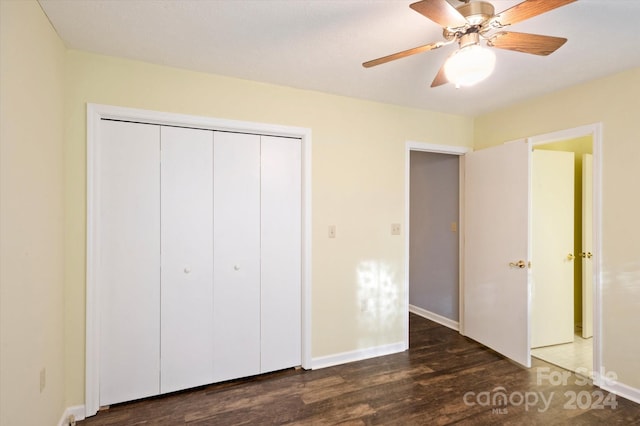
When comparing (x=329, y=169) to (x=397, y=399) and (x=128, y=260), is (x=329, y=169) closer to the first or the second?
(x=128, y=260)

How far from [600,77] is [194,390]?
3.97m

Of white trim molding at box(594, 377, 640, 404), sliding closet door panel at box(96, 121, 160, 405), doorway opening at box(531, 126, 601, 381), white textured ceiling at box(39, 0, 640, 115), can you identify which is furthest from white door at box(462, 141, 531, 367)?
sliding closet door panel at box(96, 121, 160, 405)

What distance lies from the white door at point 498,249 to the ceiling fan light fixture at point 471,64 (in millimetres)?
1808

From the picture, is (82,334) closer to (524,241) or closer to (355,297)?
(355,297)

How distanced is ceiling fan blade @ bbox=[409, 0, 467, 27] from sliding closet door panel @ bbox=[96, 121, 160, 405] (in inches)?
76.4

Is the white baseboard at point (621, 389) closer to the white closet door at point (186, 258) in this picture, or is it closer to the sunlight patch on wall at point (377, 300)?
the sunlight patch on wall at point (377, 300)

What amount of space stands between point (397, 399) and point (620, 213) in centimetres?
216

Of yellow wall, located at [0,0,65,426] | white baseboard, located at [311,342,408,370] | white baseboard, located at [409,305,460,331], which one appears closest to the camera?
yellow wall, located at [0,0,65,426]

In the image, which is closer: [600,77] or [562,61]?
[562,61]

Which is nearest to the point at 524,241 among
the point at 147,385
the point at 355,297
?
the point at 355,297

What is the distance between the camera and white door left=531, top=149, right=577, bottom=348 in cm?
328

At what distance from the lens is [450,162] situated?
398 cm

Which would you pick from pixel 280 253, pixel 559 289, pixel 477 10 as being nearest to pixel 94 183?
pixel 280 253

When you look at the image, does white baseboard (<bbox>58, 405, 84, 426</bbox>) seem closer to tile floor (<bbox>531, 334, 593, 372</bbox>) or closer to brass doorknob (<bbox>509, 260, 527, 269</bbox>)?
brass doorknob (<bbox>509, 260, 527, 269</bbox>)
